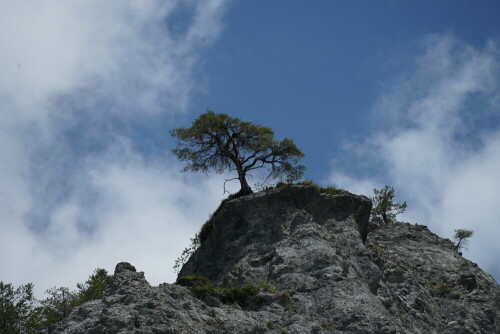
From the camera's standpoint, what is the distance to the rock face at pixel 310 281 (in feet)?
88.2

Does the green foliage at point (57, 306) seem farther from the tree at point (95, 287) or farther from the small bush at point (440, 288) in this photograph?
the small bush at point (440, 288)

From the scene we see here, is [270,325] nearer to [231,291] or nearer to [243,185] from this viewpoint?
[231,291]

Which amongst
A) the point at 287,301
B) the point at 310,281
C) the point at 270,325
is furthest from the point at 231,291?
the point at 310,281

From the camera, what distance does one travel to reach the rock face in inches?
1059

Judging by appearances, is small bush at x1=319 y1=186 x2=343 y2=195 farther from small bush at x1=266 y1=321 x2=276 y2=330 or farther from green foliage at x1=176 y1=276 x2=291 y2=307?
small bush at x1=266 y1=321 x2=276 y2=330

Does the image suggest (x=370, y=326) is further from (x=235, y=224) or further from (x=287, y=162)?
(x=287, y=162)

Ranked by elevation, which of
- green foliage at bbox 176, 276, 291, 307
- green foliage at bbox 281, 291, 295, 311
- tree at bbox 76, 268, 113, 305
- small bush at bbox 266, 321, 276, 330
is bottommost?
small bush at bbox 266, 321, 276, 330

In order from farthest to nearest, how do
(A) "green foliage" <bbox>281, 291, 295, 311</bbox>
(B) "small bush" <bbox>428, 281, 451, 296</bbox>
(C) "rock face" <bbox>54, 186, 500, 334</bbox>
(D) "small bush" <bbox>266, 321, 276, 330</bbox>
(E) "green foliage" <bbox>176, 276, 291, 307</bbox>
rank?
(B) "small bush" <bbox>428, 281, 451, 296</bbox>, (A) "green foliage" <bbox>281, 291, 295, 311</bbox>, (E) "green foliage" <bbox>176, 276, 291, 307</bbox>, (D) "small bush" <bbox>266, 321, 276, 330</bbox>, (C) "rock face" <bbox>54, 186, 500, 334</bbox>

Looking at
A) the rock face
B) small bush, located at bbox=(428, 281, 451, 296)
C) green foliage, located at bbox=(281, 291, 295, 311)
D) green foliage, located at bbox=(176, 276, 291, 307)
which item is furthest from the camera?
small bush, located at bbox=(428, 281, 451, 296)

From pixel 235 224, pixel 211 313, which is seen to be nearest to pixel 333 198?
pixel 235 224

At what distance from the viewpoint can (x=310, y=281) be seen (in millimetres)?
34125

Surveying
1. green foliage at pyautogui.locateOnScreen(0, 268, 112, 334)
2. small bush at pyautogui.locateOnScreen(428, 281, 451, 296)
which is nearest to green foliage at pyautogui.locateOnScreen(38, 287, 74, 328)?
green foliage at pyautogui.locateOnScreen(0, 268, 112, 334)

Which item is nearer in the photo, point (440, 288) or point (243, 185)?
point (440, 288)

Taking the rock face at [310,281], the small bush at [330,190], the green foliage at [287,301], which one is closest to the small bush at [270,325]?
the rock face at [310,281]
